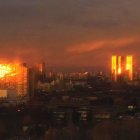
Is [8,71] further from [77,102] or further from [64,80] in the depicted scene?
[64,80]

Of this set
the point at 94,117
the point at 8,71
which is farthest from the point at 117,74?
the point at 94,117

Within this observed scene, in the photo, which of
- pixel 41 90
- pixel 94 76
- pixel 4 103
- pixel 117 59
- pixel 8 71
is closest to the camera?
pixel 4 103

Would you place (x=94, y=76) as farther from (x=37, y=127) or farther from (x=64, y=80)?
(x=37, y=127)

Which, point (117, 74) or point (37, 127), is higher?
point (117, 74)

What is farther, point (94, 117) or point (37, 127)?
point (94, 117)


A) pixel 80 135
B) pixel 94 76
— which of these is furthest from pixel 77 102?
pixel 94 76

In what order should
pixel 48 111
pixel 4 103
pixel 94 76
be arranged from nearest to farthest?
1. pixel 48 111
2. pixel 4 103
3. pixel 94 76
